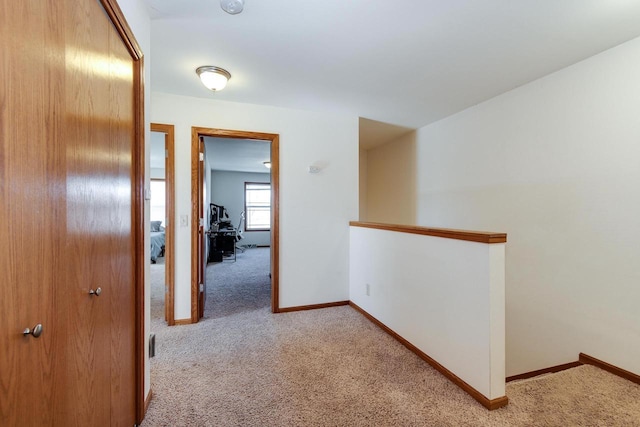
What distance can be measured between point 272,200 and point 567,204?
2672 millimetres

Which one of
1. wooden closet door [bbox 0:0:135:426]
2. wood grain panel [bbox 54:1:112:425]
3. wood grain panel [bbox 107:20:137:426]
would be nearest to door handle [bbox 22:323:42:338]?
wooden closet door [bbox 0:0:135:426]

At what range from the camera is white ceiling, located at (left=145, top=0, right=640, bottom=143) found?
1.61 meters

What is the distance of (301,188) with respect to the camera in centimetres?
315

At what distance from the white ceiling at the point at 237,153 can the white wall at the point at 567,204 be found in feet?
10.2

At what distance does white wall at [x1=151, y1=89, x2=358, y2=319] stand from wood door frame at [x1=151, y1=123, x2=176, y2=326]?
0.05m

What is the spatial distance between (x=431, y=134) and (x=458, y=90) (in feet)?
3.70

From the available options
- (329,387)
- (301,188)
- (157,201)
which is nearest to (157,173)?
(157,201)

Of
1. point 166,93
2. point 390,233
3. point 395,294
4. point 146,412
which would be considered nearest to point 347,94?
point 390,233

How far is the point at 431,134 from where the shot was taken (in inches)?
150

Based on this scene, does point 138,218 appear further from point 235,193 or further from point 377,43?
point 235,193

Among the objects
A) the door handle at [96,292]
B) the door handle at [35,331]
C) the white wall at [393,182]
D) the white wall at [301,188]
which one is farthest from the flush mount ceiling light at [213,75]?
the white wall at [393,182]

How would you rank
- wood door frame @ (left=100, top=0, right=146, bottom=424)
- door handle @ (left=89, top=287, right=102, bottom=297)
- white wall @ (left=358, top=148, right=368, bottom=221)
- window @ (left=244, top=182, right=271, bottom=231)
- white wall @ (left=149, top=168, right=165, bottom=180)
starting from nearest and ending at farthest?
door handle @ (left=89, top=287, right=102, bottom=297), wood door frame @ (left=100, top=0, right=146, bottom=424), white wall @ (left=358, top=148, right=368, bottom=221), white wall @ (left=149, top=168, right=165, bottom=180), window @ (left=244, top=182, right=271, bottom=231)

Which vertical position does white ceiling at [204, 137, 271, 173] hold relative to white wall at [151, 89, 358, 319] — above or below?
above

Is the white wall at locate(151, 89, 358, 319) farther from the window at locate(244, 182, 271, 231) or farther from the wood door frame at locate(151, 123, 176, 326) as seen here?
the window at locate(244, 182, 271, 231)
